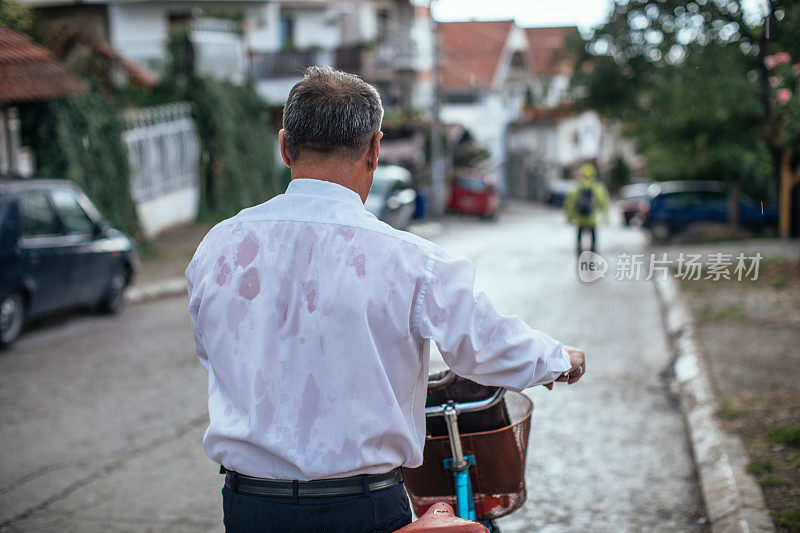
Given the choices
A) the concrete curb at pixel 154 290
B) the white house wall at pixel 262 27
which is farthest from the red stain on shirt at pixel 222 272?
the white house wall at pixel 262 27

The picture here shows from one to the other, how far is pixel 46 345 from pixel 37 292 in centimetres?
59

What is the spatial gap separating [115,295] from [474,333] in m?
10.2

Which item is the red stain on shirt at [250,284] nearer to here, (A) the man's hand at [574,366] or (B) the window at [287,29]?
(A) the man's hand at [574,366]

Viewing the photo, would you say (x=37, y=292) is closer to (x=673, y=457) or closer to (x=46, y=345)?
(x=46, y=345)

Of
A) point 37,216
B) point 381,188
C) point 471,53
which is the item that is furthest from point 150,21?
point 471,53

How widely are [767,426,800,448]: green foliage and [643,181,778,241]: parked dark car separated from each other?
1902 centimetres

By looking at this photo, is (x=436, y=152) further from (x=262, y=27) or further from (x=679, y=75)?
(x=679, y=75)

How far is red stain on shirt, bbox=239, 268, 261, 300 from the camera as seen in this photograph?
2262 mm

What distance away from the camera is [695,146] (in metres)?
22.5

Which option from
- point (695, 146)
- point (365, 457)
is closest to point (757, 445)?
point (365, 457)

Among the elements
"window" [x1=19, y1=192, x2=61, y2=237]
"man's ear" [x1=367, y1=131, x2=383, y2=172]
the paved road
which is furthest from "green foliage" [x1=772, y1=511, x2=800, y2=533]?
"window" [x1=19, y1=192, x2=61, y2=237]

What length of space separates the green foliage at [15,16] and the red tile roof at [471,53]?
107ft

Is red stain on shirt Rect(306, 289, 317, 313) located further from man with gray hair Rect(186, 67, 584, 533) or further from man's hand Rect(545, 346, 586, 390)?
man's hand Rect(545, 346, 586, 390)

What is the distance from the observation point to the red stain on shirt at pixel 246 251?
229 centimetres
